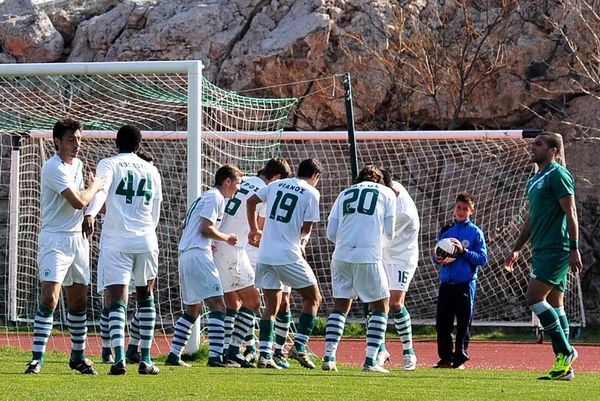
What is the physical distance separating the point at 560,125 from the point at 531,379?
1254 centimetres

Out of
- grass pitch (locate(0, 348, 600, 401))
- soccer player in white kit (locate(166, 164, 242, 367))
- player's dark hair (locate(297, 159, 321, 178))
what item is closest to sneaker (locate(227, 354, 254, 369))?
soccer player in white kit (locate(166, 164, 242, 367))

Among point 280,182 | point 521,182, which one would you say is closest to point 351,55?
point 521,182

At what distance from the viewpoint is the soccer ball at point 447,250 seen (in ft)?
44.0

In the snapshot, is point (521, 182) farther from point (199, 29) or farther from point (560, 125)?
point (199, 29)

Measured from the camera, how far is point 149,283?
10734 mm

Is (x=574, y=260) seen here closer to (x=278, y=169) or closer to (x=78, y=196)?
(x=278, y=169)

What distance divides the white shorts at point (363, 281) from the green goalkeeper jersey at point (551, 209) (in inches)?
63.0

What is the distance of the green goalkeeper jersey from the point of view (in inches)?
425

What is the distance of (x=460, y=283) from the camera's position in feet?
45.0

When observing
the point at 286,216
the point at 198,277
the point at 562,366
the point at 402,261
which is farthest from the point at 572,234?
the point at 198,277

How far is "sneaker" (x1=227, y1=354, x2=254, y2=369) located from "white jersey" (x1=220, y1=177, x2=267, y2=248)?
3.95 ft

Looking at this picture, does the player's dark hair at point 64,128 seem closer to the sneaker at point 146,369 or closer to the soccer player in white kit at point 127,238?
the soccer player in white kit at point 127,238

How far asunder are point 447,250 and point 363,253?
1909mm

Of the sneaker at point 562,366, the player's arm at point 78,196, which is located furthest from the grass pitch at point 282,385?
the player's arm at point 78,196
